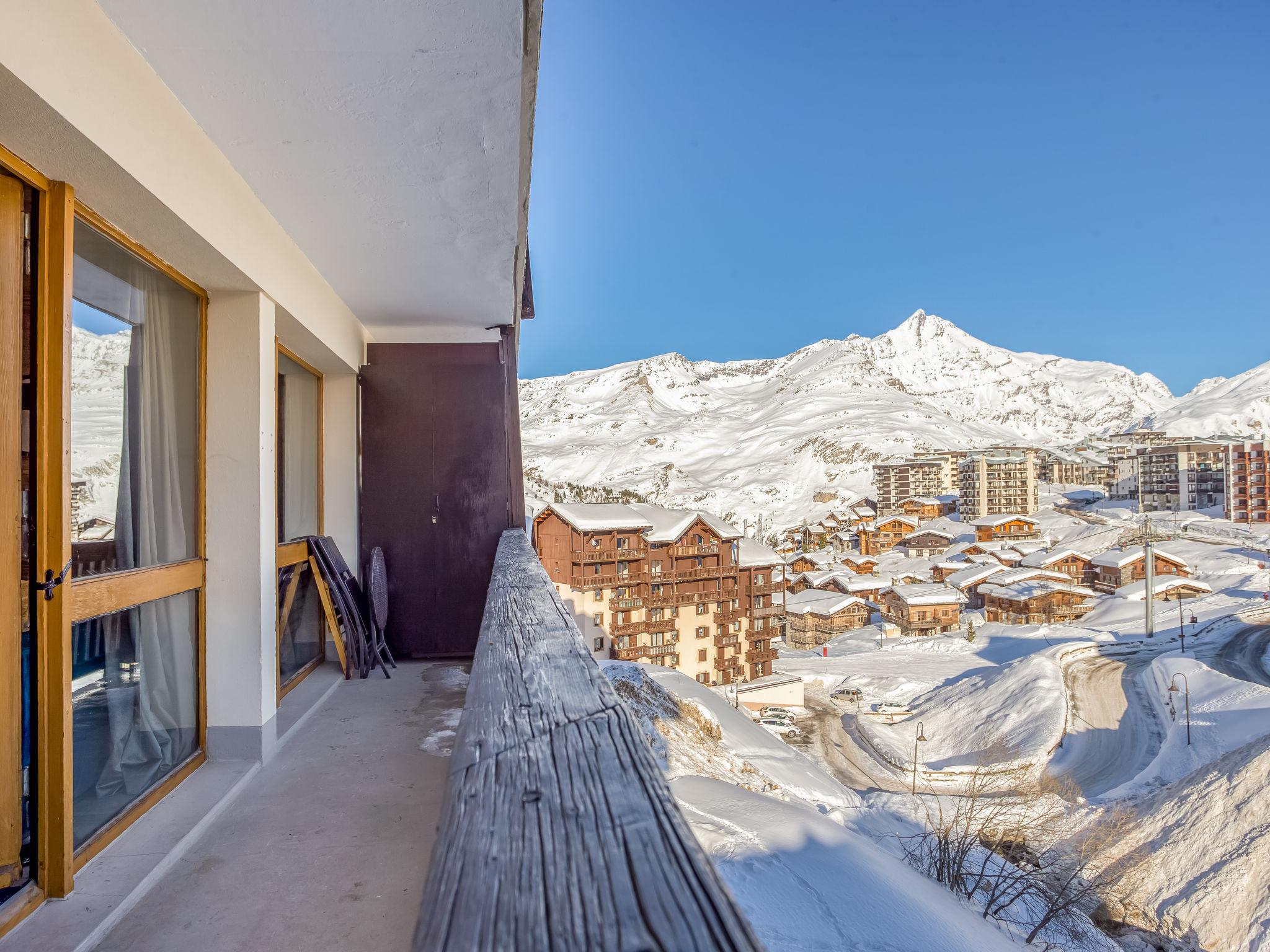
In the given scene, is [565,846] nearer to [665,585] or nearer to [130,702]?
[130,702]

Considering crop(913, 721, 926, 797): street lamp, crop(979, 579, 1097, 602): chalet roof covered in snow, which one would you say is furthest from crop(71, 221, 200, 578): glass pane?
crop(979, 579, 1097, 602): chalet roof covered in snow

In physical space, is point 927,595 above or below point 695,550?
below

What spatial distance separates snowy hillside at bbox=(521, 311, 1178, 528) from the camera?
8844 cm

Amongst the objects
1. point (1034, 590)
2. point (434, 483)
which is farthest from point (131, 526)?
point (1034, 590)

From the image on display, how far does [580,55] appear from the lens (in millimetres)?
3617

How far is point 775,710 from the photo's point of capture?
1970cm

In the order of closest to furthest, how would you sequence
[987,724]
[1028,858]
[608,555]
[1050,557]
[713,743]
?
1. [713,743]
2. [1028,858]
3. [987,724]
4. [608,555]
5. [1050,557]

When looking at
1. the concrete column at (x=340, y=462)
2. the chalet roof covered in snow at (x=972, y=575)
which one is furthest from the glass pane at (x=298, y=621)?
the chalet roof covered in snow at (x=972, y=575)

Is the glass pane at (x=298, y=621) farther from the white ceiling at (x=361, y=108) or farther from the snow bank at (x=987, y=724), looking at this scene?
the snow bank at (x=987, y=724)

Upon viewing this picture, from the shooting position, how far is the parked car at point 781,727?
710 inches

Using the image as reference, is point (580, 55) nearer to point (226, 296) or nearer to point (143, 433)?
point (226, 296)

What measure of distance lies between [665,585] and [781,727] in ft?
17.7

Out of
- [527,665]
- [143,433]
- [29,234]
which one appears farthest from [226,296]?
[527,665]

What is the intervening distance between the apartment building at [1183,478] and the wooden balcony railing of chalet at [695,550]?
2095 inches
